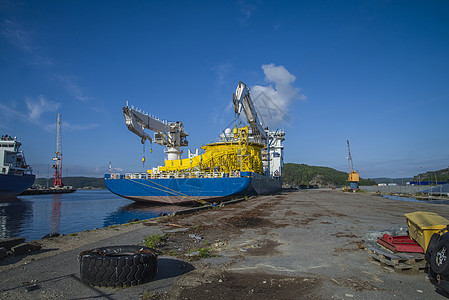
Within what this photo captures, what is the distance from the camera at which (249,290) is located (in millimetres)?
4090

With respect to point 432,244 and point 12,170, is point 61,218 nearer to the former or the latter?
point 432,244

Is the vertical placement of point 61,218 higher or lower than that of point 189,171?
lower

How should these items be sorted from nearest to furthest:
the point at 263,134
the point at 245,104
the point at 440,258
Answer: the point at 440,258
the point at 245,104
the point at 263,134

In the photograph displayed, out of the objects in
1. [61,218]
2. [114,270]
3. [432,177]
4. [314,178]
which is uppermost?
[114,270]

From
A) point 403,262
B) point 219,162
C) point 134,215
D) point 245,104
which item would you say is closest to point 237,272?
point 403,262

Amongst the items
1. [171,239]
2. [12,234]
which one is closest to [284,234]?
[171,239]

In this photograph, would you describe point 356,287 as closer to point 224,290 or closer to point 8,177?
point 224,290

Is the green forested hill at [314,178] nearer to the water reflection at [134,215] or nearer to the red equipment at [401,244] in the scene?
the water reflection at [134,215]

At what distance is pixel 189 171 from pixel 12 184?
36153 millimetres

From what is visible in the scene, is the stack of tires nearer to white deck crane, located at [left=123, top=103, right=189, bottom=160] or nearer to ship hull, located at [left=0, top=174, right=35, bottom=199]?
white deck crane, located at [left=123, top=103, right=189, bottom=160]

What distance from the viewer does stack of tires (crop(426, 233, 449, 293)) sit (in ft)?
12.5

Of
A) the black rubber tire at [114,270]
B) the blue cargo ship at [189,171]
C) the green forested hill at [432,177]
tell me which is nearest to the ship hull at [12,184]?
the blue cargo ship at [189,171]

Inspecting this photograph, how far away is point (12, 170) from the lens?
157 ft

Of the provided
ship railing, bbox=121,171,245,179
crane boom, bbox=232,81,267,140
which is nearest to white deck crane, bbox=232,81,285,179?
crane boom, bbox=232,81,267,140
